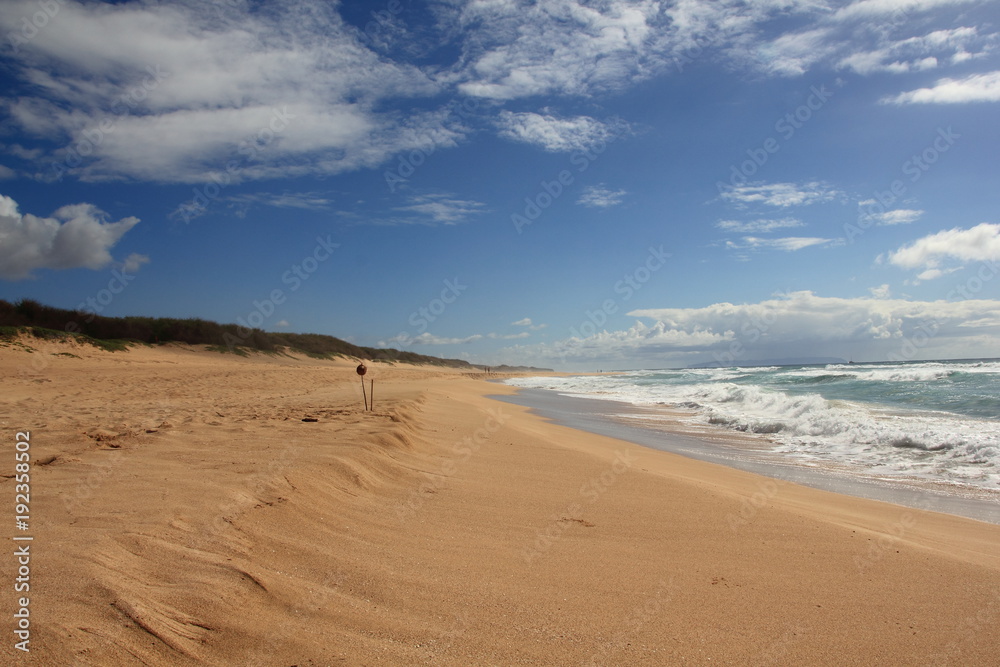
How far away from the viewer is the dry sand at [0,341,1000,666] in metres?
2.29

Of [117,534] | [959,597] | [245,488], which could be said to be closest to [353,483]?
[245,488]

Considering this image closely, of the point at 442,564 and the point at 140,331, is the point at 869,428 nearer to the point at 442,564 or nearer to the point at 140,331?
the point at 442,564

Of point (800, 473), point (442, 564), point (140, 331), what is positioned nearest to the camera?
point (442, 564)

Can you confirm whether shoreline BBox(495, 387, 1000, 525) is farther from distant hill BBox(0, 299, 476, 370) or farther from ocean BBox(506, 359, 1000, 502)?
distant hill BBox(0, 299, 476, 370)

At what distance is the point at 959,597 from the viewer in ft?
10.2

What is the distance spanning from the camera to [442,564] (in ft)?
10.6

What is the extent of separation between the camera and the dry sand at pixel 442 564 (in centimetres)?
229

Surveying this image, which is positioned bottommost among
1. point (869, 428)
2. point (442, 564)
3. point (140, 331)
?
point (442, 564)

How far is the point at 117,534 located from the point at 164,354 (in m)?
27.5

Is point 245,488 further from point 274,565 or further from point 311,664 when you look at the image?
point 311,664

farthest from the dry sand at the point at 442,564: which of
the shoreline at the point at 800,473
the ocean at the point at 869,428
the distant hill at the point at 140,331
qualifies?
the distant hill at the point at 140,331

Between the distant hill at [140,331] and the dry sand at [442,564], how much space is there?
67.0 feet

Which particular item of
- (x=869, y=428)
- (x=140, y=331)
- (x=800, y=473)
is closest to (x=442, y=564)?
(x=800, y=473)

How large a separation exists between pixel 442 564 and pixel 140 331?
3312 centimetres
